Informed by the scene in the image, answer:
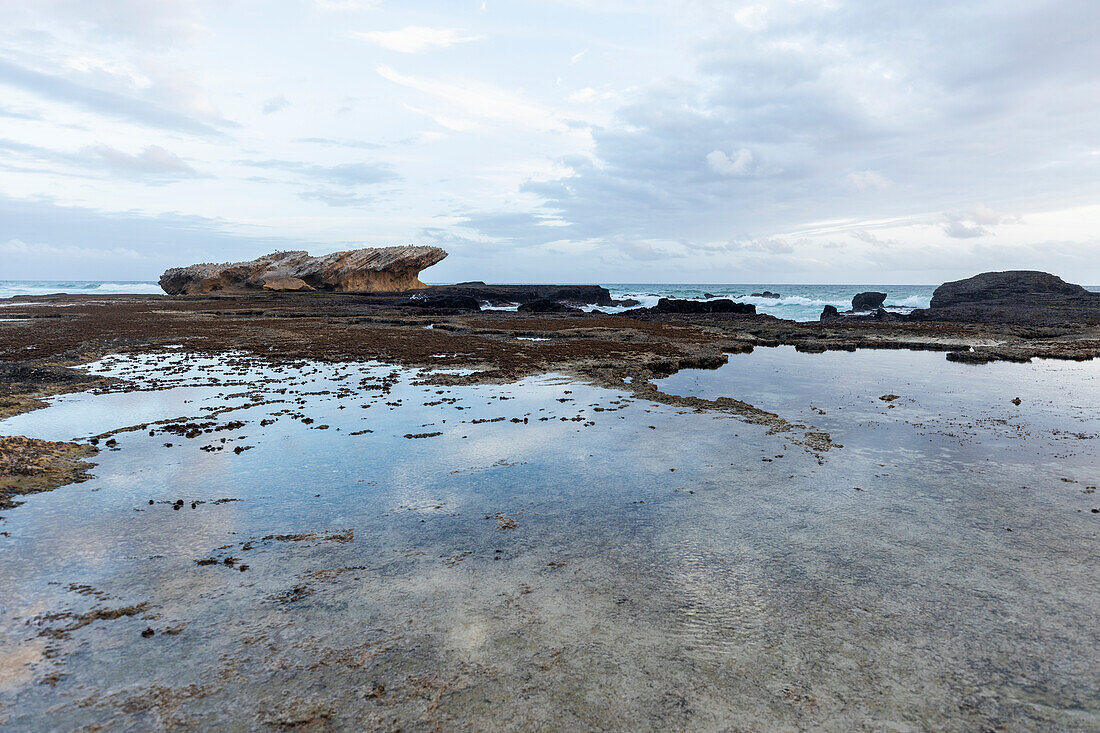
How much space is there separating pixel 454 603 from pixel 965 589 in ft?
16.6

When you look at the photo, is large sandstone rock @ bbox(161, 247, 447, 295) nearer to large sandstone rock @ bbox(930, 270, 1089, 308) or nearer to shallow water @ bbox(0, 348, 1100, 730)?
large sandstone rock @ bbox(930, 270, 1089, 308)

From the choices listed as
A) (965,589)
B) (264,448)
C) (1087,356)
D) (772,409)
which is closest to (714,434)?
(772,409)

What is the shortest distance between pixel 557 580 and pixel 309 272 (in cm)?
8617

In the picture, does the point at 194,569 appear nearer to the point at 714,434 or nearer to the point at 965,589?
the point at 965,589

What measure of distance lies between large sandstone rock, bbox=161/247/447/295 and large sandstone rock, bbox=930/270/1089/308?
228 ft

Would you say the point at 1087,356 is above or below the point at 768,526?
above

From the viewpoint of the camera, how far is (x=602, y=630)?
483 centimetres

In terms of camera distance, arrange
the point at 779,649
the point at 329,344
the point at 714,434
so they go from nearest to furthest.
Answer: the point at 779,649, the point at 714,434, the point at 329,344

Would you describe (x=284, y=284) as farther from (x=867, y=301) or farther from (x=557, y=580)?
(x=557, y=580)

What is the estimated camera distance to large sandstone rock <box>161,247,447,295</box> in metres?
82.1

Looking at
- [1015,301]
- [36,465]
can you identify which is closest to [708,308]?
[1015,301]

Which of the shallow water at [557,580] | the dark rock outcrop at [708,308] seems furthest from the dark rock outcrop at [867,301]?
the shallow water at [557,580]

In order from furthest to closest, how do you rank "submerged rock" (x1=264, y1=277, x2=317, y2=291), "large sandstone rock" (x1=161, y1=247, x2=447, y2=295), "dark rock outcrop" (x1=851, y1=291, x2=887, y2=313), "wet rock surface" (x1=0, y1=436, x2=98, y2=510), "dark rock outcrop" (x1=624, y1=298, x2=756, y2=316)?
"large sandstone rock" (x1=161, y1=247, x2=447, y2=295)
"submerged rock" (x1=264, y1=277, x2=317, y2=291)
"dark rock outcrop" (x1=851, y1=291, x2=887, y2=313)
"dark rock outcrop" (x1=624, y1=298, x2=756, y2=316)
"wet rock surface" (x1=0, y1=436, x2=98, y2=510)

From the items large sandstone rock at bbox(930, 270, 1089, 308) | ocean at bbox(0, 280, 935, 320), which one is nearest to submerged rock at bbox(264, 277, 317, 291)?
ocean at bbox(0, 280, 935, 320)
